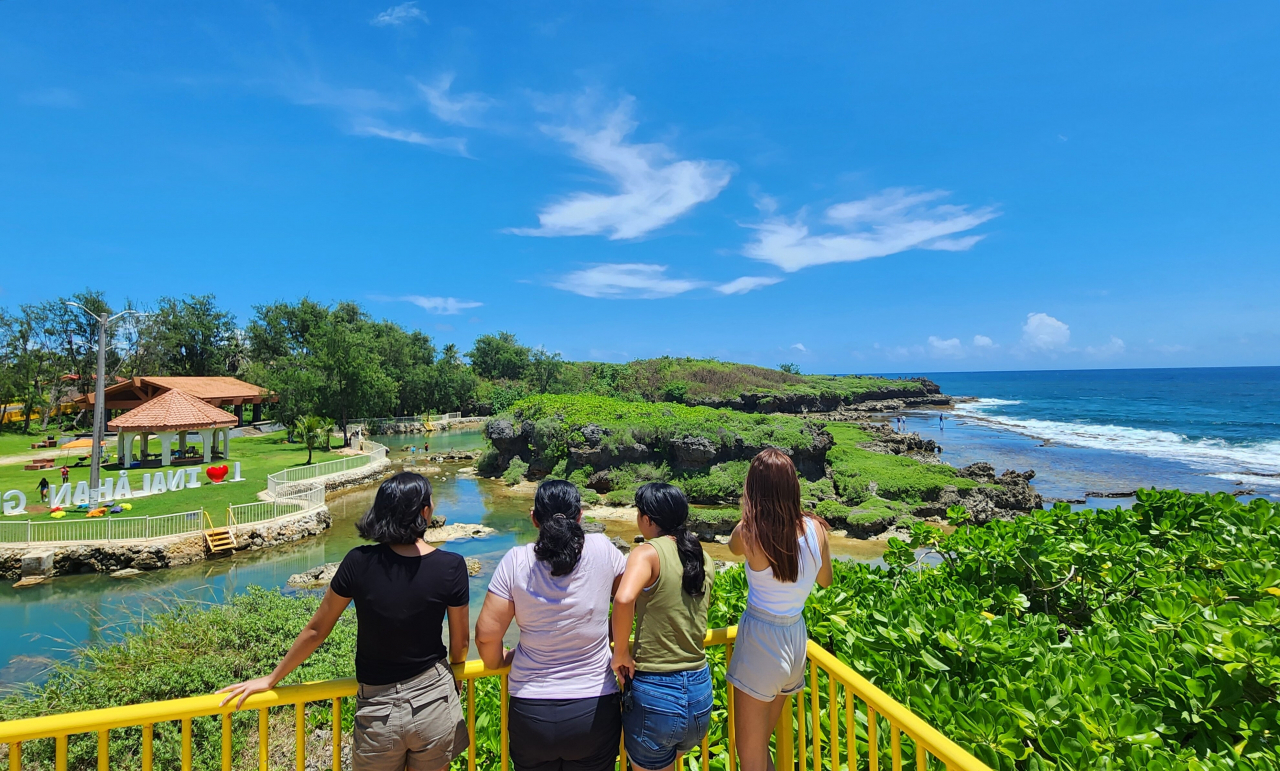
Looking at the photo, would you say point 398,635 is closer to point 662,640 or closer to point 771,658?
point 662,640

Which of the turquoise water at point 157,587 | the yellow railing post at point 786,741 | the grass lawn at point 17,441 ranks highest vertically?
the yellow railing post at point 786,741

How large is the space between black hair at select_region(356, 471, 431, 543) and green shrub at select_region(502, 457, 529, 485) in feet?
80.1

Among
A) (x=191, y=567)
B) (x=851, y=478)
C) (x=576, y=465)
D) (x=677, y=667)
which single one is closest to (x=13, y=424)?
(x=191, y=567)

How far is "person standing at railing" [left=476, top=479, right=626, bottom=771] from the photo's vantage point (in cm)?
219

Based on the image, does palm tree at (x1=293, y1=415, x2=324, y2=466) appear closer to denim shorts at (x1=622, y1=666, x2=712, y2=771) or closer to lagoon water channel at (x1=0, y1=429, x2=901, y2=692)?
lagoon water channel at (x1=0, y1=429, x2=901, y2=692)

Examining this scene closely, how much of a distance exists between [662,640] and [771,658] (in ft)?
1.50

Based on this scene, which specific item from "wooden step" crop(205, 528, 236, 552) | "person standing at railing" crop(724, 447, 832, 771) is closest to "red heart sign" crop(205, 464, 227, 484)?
"wooden step" crop(205, 528, 236, 552)

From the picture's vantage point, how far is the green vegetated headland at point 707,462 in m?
19.8

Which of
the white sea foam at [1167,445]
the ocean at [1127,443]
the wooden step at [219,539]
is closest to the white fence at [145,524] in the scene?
the wooden step at [219,539]

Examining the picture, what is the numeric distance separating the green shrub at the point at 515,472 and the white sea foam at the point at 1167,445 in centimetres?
3338

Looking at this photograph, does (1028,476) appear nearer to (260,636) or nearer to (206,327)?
(260,636)

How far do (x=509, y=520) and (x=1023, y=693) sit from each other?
62.5 feet

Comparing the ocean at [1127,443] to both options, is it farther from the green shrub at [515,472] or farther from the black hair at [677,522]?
the green shrub at [515,472]

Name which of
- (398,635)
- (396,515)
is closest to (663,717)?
(398,635)
